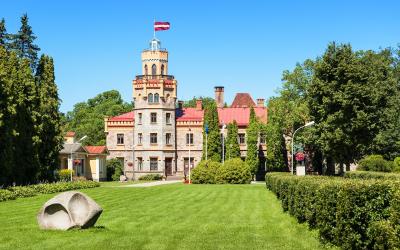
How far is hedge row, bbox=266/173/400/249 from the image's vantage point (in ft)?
33.3

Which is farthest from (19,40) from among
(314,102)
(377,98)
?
(377,98)

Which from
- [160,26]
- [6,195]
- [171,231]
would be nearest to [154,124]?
[160,26]

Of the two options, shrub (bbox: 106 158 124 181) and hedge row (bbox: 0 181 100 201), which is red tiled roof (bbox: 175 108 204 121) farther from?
hedge row (bbox: 0 181 100 201)

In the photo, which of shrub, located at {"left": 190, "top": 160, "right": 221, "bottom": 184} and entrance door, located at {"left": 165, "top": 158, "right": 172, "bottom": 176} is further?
entrance door, located at {"left": 165, "top": 158, "right": 172, "bottom": 176}

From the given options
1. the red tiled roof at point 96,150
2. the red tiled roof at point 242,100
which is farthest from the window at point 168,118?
the red tiled roof at point 242,100

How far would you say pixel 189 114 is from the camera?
244 ft

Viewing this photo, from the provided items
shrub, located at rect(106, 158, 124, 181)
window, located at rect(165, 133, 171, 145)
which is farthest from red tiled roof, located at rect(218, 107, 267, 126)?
shrub, located at rect(106, 158, 124, 181)

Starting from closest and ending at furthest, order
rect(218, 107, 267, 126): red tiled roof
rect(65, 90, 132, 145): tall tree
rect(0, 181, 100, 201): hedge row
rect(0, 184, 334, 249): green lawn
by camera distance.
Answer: rect(0, 184, 334, 249): green lawn, rect(0, 181, 100, 201): hedge row, rect(218, 107, 267, 126): red tiled roof, rect(65, 90, 132, 145): tall tree

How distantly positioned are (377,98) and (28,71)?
25.8 meters

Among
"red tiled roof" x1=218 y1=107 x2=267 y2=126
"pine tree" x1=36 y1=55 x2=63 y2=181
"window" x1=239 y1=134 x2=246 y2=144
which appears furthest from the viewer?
"red tiled roof" x1=218 y1=107 x2=267 y2=126

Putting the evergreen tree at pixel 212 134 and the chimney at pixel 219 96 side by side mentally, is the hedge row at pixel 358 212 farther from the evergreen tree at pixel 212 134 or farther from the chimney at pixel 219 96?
the chimney at pixel 219 96

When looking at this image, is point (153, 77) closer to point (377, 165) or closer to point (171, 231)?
point (377, 165)

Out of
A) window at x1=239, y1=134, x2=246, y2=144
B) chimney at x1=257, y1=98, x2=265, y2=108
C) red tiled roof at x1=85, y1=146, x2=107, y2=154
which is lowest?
red tiled roof at x1=85, y1=146, x2=107, y2=154

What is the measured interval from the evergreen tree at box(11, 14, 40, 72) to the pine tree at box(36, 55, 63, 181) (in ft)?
55.1
